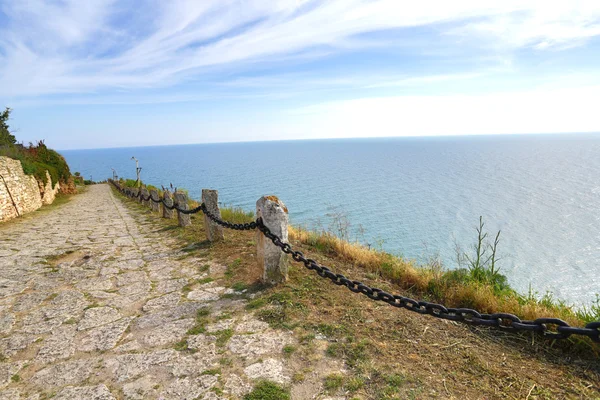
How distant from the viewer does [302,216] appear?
27.2 meters

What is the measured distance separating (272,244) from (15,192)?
1478 cm

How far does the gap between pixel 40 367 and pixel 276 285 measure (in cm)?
248

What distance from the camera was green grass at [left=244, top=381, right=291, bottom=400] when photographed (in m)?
2.37

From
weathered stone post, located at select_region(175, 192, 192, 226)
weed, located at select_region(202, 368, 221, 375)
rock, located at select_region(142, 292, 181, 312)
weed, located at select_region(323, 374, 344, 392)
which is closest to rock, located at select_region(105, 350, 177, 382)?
weed, located at select_region(202, 368, 221, 375)

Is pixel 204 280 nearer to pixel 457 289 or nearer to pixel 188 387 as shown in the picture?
pixel 188 387

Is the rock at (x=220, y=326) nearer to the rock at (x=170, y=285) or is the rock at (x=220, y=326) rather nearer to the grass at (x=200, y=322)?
the grass at (x=200, y=322)

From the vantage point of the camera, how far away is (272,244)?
435 centimetres

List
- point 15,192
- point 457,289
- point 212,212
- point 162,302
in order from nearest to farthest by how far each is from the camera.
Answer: point 162,302
point 457,289
point 212,212
point 15,192

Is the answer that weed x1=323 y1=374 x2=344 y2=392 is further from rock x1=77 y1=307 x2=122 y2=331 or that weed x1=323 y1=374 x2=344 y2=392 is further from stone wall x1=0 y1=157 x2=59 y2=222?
stone wall x1=0 y1=157 x2=59 y2=222

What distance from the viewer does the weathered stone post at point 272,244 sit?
434cm

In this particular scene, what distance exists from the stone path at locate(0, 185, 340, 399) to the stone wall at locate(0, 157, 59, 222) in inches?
339

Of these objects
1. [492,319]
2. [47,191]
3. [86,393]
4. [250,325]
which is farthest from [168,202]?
[47,191]

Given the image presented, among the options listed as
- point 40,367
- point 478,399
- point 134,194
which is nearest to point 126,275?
point 40,367

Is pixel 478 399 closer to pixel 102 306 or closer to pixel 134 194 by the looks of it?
pixel 102 306
